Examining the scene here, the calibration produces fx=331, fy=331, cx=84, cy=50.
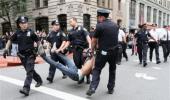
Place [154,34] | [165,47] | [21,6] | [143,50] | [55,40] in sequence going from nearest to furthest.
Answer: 1. [55,40]
2. [143,50]
3. [154,34]
4. [165,47]
5. [21,6]

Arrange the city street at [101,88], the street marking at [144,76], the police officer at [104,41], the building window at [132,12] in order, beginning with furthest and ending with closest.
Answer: the building window at [132,12], the street marking at [144,76], the city street at [101,88], the police officer at [104,41]

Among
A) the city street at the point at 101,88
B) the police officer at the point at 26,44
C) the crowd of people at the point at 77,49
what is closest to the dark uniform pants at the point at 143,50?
the city street at the point at 101,88

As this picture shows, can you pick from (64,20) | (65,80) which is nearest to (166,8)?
(64,20)

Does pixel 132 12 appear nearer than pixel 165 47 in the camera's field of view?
No

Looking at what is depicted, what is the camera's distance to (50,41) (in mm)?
9578

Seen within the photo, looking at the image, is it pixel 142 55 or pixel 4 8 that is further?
pixel 4 8

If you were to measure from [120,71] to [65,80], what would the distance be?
9.01 ft

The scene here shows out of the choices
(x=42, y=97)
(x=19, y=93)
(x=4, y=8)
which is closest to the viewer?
(x=42, y=97)

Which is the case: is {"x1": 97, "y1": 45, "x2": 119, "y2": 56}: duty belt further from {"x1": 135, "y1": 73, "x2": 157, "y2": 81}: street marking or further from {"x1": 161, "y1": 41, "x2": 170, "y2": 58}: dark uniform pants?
{"x1": 161, "y1": 41, "x2": 170, "y2": 58}: dark uniform pants

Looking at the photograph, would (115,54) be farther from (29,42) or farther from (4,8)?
(4,8)

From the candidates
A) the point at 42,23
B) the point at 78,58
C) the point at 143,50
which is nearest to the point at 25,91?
the point at 78,58

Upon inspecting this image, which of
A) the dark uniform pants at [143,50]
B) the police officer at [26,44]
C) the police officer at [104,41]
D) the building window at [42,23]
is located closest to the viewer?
the police officer at [104,41]

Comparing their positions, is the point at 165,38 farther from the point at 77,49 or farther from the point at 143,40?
the point at 77,49

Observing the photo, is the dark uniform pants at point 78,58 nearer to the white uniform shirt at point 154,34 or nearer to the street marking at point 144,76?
the street marking at point 144,76
